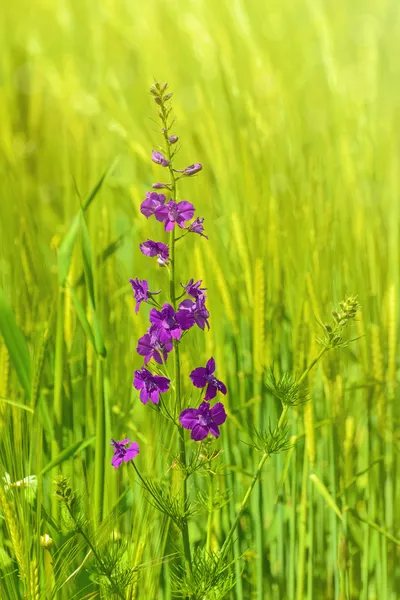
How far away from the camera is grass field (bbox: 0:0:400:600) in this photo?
2.48 feet

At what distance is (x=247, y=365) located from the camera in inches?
43.9

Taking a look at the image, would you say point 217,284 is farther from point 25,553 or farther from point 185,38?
point 185,38

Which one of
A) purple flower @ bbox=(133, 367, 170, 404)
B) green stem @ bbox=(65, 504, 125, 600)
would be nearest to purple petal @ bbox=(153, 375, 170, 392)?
purple flower @ bbox=(133, 367, 170, 404)

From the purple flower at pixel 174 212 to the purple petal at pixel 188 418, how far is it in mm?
151

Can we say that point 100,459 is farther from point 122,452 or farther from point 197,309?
point 197,309

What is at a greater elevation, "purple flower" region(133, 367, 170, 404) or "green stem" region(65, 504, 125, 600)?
"purple flower" region(133, 367, 170, 404)

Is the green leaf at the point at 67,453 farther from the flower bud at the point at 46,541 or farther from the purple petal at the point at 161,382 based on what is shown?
the purple petal at the point at 161,382

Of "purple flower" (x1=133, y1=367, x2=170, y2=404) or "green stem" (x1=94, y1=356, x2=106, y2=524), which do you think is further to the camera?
"green stem" (x1=94, y1=356, x2=106, y2=524)

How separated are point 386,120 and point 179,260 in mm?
963

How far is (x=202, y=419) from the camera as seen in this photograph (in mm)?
640

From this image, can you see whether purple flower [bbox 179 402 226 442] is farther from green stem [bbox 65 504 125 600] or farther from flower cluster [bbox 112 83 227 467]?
green stem [bbox 65 504 125 600]

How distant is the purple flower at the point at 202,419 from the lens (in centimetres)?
64

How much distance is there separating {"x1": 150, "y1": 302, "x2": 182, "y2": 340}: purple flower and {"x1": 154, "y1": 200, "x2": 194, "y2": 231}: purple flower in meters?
0.07

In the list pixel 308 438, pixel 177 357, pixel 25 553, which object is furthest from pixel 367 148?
pixel 25 553
